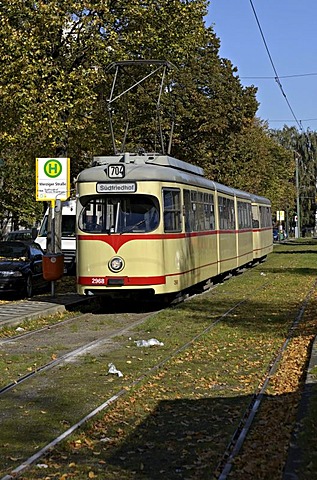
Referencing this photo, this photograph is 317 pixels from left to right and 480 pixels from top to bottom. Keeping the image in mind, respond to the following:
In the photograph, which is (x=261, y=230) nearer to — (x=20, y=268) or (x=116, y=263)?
(x=20, y=268)

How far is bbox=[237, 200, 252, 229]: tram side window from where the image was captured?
31267 mm

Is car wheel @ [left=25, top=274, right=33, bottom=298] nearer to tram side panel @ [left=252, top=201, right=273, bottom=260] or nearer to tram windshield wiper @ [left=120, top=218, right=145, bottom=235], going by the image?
tram windshield wiper @ [left=120, top=218, right=145, bottom=235]

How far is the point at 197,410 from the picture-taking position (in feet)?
28.7

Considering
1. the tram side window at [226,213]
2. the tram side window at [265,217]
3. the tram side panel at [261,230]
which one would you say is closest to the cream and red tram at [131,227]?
the tram side window at [226,213]

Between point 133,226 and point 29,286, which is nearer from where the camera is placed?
point 133,226

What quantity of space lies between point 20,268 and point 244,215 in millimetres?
12680

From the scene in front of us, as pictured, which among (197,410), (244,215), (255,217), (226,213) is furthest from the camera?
(255,217)

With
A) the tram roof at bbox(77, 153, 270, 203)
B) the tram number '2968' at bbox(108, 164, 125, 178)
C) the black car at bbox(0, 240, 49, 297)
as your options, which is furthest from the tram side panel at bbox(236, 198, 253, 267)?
the tram number '2968' at bbox(108, 164, 125, 178)

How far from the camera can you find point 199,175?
22.9 metres

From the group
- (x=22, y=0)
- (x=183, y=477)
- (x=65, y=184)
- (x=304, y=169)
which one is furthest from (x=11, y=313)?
(x=304, y=169)

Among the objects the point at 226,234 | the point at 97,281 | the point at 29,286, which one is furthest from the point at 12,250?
the point at 97,281

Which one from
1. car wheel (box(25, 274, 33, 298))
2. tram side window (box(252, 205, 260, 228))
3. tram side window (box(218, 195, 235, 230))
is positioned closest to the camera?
car wheel (box(25, 274, 33, 298))

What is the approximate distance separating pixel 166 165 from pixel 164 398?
395 inches

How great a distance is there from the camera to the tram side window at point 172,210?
59.0ft
